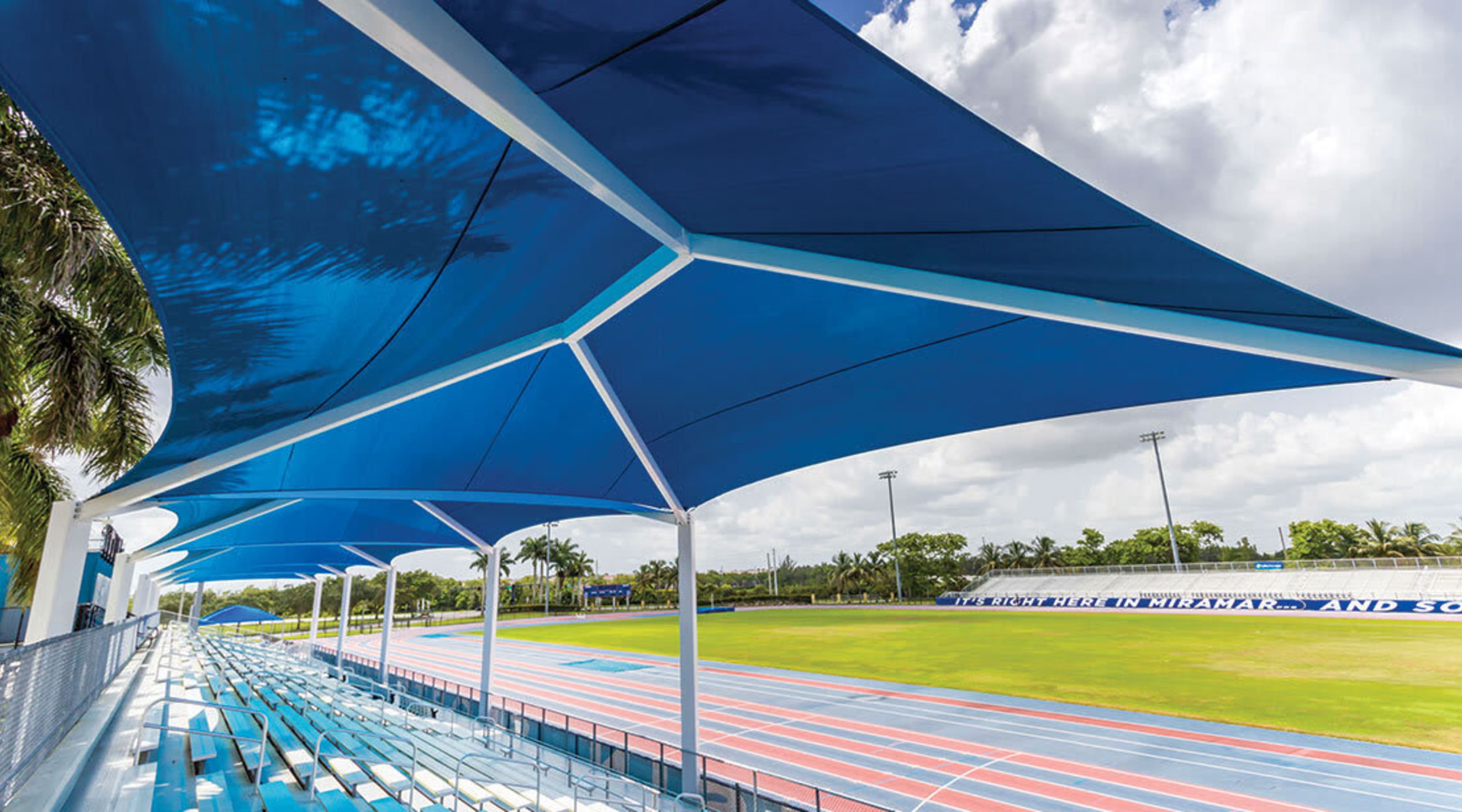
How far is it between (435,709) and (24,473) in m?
8.61

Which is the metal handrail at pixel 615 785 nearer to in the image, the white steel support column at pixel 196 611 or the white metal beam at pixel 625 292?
the white metal beam at pixel 625 292

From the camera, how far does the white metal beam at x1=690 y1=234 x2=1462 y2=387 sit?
3.10 metres

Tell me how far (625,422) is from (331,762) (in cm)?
668

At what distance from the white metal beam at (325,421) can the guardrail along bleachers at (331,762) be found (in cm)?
213

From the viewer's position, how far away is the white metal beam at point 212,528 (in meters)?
11.3

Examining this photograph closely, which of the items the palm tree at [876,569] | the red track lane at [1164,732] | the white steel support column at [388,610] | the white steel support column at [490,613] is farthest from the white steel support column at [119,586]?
the palm tree at [876,569]

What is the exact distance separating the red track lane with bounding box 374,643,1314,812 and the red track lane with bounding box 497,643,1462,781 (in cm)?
400

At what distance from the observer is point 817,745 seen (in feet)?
52.0

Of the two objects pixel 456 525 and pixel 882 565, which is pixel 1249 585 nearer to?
pixel 882 565

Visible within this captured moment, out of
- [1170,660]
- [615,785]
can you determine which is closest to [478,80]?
[615,785]

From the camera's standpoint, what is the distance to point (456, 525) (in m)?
14.3

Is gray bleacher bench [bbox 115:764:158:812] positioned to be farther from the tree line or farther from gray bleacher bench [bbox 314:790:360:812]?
the tree line

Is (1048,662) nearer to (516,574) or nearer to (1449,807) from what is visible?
(1449,807)

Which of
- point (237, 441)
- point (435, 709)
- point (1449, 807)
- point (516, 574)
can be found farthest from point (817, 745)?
point (516, 574)
